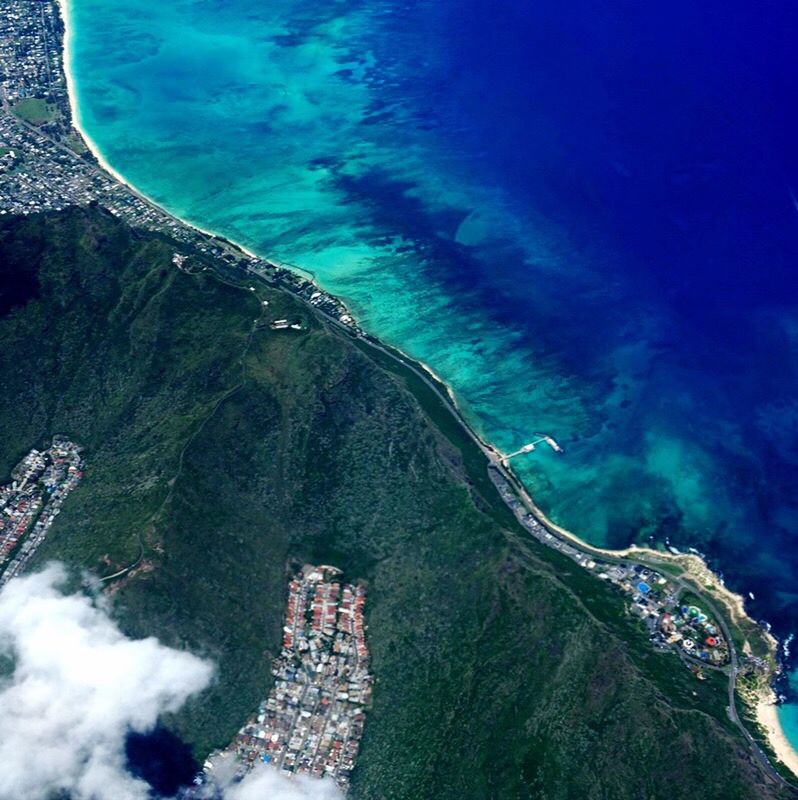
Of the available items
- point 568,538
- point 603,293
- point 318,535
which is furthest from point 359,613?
point 603,293

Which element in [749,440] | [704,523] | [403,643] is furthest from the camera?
[749,440]

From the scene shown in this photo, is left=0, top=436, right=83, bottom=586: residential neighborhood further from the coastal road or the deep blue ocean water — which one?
the deep blue ocean water

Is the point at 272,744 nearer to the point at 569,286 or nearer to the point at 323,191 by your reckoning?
the point at 569,286

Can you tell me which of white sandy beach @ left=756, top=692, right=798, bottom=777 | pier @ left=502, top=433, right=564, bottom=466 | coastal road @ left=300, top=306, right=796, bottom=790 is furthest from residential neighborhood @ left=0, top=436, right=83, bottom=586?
white sandy beach @ left=756, top=692, right=798, bottom=777

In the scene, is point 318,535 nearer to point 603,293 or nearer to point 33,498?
point 33,498

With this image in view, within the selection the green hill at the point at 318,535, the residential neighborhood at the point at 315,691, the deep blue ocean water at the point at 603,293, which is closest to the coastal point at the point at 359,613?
the residential neighborhood at the point at 315,691

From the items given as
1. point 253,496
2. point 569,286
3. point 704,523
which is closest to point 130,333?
point 253,496
